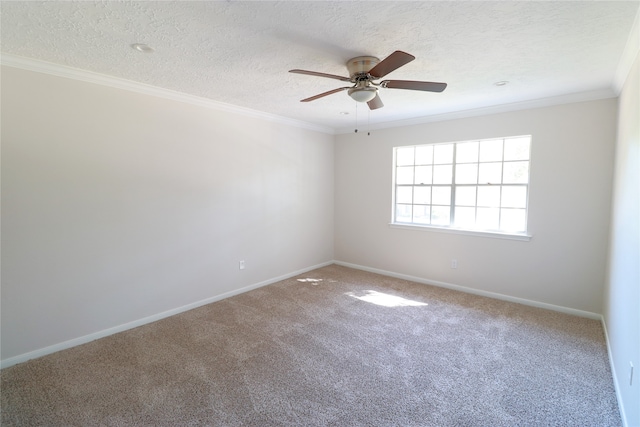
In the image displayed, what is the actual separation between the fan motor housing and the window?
243cm

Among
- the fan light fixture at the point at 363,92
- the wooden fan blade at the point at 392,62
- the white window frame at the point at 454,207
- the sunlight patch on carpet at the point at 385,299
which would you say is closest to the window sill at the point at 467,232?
the white window frame at the point at 454,207

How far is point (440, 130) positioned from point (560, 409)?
3427 millimetres

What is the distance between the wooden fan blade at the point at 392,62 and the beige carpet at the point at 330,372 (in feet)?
7.53

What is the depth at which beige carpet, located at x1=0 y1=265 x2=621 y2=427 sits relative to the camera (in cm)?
190

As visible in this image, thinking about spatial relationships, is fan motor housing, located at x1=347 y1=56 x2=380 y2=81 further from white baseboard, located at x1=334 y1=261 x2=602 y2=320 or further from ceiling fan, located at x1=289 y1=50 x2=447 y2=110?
white baseboard, located at x1=334 y1=261 x2=602 y2=320

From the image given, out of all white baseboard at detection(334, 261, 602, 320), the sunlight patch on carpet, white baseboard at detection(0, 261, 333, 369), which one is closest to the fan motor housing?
the sunlight patch on carpet

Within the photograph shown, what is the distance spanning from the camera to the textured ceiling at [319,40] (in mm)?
1711

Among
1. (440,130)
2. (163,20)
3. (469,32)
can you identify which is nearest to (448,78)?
(469,32)

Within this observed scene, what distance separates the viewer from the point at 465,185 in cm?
416

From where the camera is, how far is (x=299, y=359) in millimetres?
2512

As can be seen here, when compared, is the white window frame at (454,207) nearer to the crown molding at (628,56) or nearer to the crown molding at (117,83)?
the crown molding at (628,56)

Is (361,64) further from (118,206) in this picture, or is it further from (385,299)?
(385,299)

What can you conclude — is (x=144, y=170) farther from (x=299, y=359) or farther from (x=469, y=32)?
(x=469, y=32)

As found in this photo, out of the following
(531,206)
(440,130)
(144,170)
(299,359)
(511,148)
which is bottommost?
(299,359)
